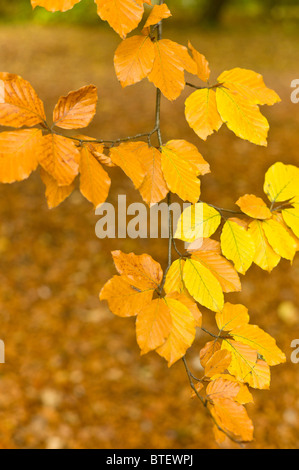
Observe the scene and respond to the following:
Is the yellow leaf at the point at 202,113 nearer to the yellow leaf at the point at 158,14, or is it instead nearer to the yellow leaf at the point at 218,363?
the yellow leaf at the point at 158,14

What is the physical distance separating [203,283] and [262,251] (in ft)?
0.40

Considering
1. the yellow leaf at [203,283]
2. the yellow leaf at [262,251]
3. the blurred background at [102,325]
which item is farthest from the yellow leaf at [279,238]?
the blurred background at [102,325]

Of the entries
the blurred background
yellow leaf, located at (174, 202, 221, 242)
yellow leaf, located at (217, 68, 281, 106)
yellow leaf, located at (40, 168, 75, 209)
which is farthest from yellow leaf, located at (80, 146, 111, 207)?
the blurred background

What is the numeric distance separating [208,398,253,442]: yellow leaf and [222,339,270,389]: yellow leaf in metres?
0.05

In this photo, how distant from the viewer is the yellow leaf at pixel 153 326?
1.72ft

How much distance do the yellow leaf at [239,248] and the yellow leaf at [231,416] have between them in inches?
7.2

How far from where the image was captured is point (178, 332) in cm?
53

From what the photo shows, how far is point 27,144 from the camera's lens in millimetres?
501

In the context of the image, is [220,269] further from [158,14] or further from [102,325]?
[102,325]

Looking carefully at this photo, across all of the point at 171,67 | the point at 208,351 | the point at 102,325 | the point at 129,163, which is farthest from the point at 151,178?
the point at 102,325

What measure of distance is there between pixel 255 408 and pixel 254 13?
1296cm

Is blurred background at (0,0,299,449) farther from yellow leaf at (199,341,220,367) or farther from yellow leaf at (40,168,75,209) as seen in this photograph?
yellow leaf at (40,168,75,209)

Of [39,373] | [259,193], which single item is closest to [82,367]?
[39,373]
